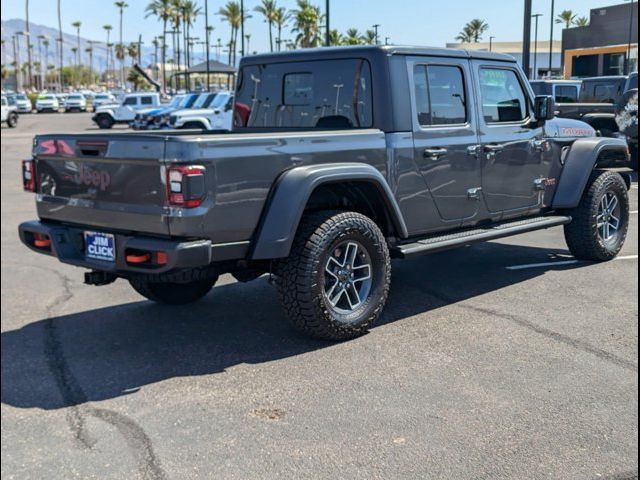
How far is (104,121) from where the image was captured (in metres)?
37.2

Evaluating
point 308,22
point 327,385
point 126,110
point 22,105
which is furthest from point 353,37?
point 22,105

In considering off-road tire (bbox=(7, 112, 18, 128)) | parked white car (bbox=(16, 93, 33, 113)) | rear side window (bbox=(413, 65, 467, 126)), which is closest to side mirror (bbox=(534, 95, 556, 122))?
rear side window (bbox=(413, 65, 467, 126))

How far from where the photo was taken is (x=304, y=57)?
588 centimetres

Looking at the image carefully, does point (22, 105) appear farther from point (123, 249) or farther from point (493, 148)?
point (123, 249)

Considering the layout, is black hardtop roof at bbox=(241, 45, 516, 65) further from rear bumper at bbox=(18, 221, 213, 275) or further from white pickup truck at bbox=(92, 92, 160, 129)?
white pickup truck at bbox=(92, 92, 160, 129)

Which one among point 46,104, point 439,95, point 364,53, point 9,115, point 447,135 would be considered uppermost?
point 46,104

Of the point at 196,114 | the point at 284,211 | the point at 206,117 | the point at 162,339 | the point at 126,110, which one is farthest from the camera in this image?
the point at 126,110

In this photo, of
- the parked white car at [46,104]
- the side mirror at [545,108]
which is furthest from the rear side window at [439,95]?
the parked white car at [46,104]

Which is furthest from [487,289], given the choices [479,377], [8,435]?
[8,435]

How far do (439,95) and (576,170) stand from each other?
194cm

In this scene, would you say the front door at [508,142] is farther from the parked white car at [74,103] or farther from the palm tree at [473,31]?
the parked white car at [74,103]

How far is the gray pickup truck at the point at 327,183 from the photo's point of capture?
4.34 meters

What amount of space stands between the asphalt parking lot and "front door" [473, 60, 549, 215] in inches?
30.5

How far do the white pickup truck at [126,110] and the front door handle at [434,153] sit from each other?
108ft
